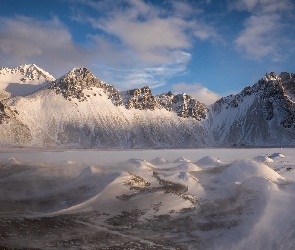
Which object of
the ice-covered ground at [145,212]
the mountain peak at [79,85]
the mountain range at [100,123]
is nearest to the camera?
the ice-covered ground at [145,212]

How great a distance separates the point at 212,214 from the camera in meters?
13.9

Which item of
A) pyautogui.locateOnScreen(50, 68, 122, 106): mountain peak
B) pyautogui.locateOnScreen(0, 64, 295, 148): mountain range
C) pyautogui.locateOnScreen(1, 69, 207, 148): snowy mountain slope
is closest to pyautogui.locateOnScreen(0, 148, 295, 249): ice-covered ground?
pyautogui.locateOnScreen(0, 64, 295, 148): mountain range

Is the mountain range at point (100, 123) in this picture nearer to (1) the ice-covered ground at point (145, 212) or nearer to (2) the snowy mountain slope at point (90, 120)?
(2) the snowy mountain slope at point (90, 120)

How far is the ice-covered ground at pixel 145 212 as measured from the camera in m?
10.3

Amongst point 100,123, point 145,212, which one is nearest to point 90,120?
point 100,123

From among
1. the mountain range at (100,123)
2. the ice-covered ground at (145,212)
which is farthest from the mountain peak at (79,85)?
the ice-covered ground at (145,212)

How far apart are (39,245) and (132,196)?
7.57 metres

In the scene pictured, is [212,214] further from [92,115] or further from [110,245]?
[92,115]

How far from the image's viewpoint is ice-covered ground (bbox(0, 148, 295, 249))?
10.3m

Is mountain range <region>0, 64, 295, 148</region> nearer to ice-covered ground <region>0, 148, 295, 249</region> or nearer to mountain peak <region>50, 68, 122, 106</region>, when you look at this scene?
mountain peak <region>50, 68, 122, 106</region>

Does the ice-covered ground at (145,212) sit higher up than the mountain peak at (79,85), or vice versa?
the mountain peak at (79,85)

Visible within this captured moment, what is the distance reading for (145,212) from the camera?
14.1 meters

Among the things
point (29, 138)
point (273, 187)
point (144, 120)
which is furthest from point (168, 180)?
point (144, 120)

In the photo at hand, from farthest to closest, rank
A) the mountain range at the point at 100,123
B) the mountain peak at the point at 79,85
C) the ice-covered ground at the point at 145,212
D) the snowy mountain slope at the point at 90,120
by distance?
1. the mountain peak at the point at 79,85
2. the snowy mountain slope at the point at 90,120
3. the mountain range at the point at 100,123
4. the ice-covered ground at the point at 145,212
